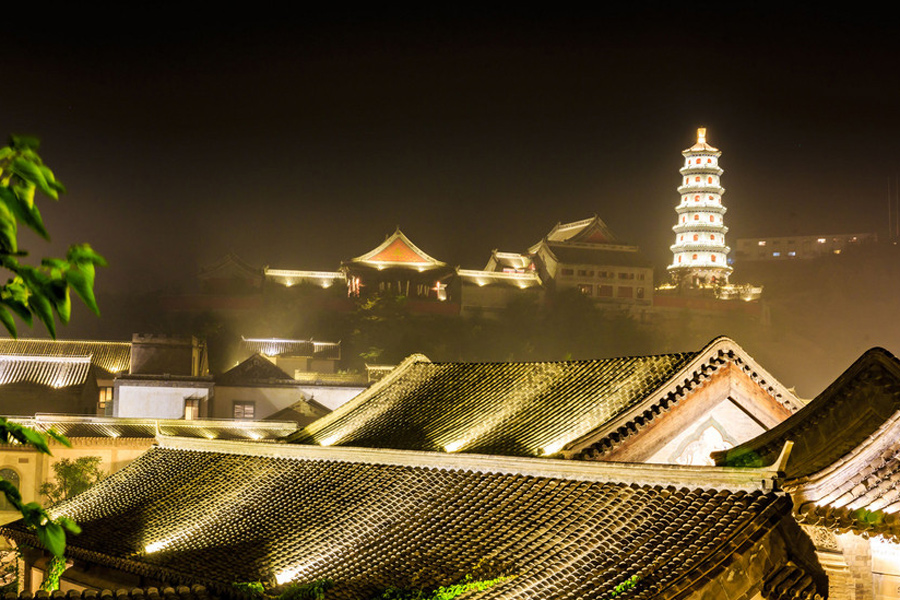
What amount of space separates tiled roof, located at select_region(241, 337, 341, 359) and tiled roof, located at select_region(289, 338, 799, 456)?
36685 millimetres

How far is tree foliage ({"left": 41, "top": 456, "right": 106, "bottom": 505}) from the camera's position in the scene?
29.9m

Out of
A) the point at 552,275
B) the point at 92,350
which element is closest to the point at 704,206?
the point at 552,275

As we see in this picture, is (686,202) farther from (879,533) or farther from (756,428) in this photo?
(879,533)

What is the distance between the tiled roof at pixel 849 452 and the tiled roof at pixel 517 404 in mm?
2411

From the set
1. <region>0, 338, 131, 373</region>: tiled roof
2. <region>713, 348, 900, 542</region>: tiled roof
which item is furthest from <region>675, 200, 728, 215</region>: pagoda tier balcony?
<region>713, 348, 900, 542</region>: tiled roof

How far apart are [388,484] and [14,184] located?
12009 mm

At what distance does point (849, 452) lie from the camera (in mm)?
10797

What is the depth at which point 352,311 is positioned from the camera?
67.6 metres

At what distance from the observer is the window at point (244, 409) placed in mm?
43750

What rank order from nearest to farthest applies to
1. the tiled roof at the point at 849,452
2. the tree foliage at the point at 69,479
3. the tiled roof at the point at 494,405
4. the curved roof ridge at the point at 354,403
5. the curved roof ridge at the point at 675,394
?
the tiled roof at the point at 849,452 < the curved roof ridge at the point at 675,394 < the tiled roof at the point at 494,405 < the curved roof ridge at the point at 354,403 < the tree foliage at the point at 69,479

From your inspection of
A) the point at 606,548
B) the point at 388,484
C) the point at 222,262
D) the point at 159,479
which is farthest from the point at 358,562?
the point at 222,262

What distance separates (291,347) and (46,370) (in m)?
18.2

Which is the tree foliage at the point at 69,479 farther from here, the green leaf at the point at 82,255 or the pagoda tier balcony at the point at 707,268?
the pagoda tier balcony at the point at 707,268

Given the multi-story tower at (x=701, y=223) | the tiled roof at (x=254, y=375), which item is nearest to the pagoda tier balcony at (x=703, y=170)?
the multi-story tower at (x=701, y=223)
